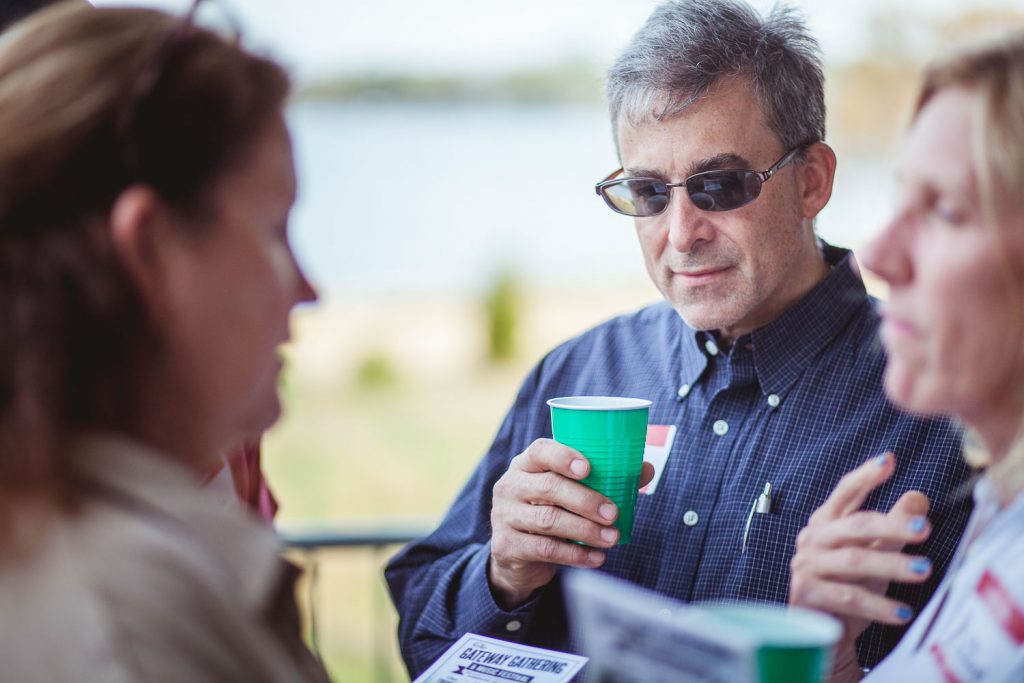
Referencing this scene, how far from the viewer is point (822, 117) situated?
7.77ft

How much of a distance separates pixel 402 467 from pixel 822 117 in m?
10.7

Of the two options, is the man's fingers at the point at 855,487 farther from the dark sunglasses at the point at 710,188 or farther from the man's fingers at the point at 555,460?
the dark sunglasses at the point at 710,188

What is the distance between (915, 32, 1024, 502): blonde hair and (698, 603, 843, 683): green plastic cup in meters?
0.53

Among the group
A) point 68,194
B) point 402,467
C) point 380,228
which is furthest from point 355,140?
point 68,194

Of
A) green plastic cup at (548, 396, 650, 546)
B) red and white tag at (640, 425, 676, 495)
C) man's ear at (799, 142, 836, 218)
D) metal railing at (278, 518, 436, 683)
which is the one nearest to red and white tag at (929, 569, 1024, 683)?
green plastic cup at (548, 396, 650, 546)

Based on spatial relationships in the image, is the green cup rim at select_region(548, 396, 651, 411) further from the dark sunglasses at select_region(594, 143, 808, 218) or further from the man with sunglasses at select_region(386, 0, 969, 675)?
the dark sunglasses at select_region(594, 143, 808, 218)

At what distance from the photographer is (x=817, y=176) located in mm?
2342

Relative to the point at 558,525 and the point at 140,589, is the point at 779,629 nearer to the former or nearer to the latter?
the point at 140,589

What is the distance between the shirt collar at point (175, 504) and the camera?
1.05 meters

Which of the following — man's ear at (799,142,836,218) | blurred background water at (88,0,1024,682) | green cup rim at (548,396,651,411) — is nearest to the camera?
green cup rim at (548,396,651,411)

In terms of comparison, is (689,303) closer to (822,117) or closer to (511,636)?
(822,117)

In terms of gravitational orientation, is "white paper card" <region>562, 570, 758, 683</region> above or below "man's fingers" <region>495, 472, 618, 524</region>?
above

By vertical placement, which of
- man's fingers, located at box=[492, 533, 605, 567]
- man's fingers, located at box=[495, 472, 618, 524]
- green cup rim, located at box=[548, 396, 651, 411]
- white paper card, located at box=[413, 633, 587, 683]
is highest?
green cup rim, located at box=[548, 396, 651, 411]

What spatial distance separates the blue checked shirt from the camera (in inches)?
79.1
